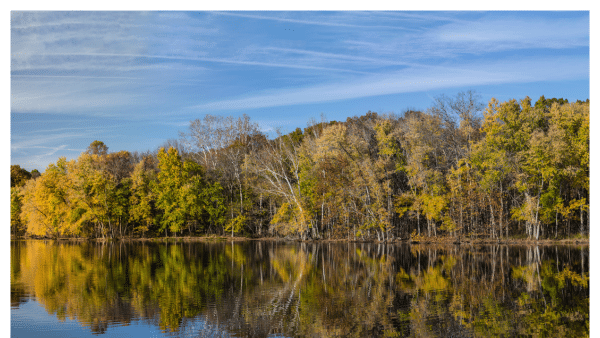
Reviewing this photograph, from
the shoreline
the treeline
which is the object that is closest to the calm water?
the shoreline

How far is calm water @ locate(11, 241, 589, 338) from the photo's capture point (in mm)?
12539

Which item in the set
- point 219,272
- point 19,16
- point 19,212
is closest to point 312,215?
point 219,272

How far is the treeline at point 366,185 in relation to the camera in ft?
133

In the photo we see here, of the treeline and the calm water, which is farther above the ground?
the treeline

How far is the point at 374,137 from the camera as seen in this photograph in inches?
2040

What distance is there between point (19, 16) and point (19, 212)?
58.1m

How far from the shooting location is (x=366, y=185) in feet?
146

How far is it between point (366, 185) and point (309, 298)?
2889cm

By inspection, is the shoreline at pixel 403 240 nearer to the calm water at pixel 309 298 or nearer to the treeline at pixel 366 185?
the treeline at pixel 366 185

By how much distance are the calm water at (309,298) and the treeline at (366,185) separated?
14.2m

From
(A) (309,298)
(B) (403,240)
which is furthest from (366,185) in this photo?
(A) (309,298)

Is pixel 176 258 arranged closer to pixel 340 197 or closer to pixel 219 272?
pixel 219 272

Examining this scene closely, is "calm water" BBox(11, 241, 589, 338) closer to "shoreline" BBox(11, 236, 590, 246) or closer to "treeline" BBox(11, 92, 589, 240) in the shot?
"shoreline" BBox(11, 236, 590, 246)

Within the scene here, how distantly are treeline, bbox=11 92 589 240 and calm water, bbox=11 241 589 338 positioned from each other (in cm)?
1424
